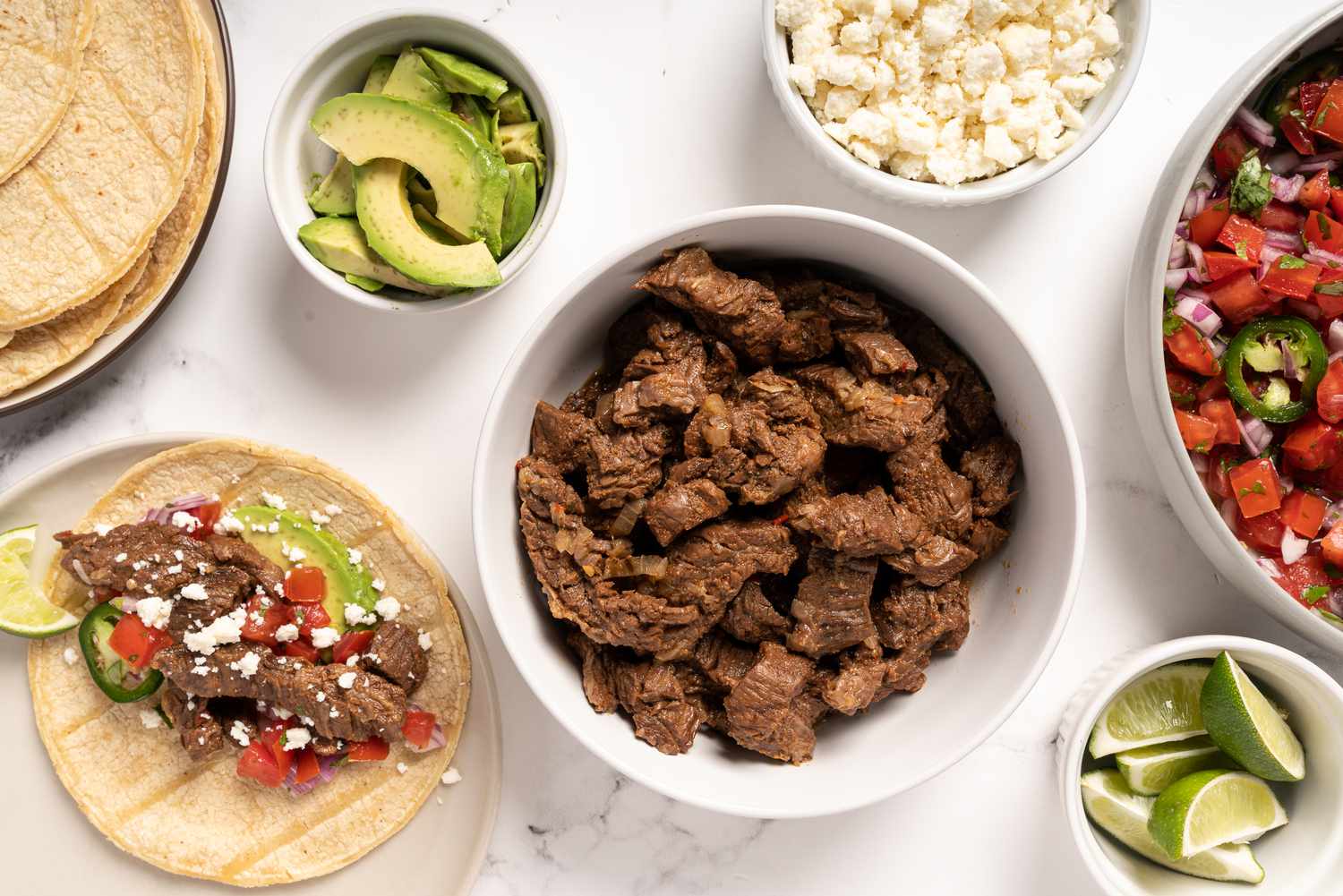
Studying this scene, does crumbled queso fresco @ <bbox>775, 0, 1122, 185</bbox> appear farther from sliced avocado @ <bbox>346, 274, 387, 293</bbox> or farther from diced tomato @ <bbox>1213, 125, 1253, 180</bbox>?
sliced avocado @ <bbox>346, 274, 387, 293</bbox>

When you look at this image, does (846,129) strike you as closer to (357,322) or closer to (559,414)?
(559,414)

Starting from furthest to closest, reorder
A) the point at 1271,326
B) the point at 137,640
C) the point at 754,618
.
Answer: the point at 137,640 < the point at 1271,326 < the point at 754,618

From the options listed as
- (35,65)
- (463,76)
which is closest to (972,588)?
(463,76)

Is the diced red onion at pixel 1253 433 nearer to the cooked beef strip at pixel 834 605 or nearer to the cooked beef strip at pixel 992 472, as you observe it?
the cooked beef strip at pixel 992 472

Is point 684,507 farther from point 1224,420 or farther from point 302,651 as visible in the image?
point 1224,420

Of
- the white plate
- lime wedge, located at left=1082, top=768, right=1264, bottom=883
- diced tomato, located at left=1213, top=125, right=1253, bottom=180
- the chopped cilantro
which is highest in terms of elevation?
diced tomato, located at left=1213, top=125, right=1253, bottom=180

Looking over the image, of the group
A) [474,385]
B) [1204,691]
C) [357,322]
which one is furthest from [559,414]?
[1204,691]

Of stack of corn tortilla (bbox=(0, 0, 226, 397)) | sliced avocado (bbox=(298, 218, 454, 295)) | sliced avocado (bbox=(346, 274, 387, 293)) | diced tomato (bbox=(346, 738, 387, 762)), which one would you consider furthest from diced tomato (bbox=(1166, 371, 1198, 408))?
stack of corn tortilla (bbox=(0, 0, 226, 397))

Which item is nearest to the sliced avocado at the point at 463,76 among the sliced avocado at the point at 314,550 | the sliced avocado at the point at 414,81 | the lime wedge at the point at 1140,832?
the sliced avocado at the point at 414,81
